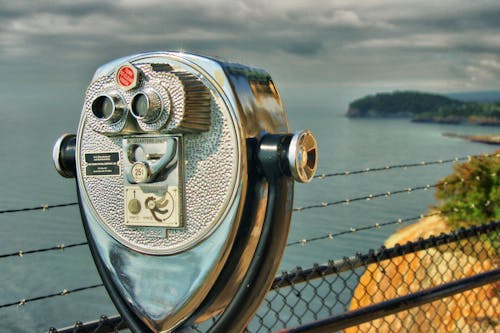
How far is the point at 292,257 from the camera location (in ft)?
72.8

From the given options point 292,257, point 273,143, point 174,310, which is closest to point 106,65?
point 273,143

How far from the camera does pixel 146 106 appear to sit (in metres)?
1.40

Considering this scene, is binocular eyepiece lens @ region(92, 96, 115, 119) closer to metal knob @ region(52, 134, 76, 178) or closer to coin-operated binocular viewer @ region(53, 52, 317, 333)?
coin-operated binocular viewer @ region(53, 52, 317, 333)

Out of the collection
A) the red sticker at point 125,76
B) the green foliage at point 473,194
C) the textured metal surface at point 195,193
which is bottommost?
the green foliage at point 473,194

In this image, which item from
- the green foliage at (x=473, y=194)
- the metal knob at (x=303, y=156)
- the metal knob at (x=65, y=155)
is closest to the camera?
the metal knob at (x=303, y=156)

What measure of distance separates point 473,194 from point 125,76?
25.2 feet

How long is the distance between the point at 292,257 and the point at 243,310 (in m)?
20.9

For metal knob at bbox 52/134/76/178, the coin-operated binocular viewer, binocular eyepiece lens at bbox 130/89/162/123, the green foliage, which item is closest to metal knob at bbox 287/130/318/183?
the coin-operated binocular viewer

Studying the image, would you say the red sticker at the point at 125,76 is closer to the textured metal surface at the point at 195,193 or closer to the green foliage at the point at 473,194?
the textured metal surface at the point at 195,193

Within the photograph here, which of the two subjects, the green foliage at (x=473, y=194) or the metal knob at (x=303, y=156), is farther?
the green foliage at (x=473, y=194)

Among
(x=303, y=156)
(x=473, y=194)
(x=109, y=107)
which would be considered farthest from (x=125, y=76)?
(x=473, y=194)

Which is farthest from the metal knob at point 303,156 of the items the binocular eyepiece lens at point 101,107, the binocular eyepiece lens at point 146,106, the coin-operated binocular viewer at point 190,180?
the binocular eyepiece lens at point 101,107

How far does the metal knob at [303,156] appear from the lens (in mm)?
1370

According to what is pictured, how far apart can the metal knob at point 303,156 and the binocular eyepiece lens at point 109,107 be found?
36cm
